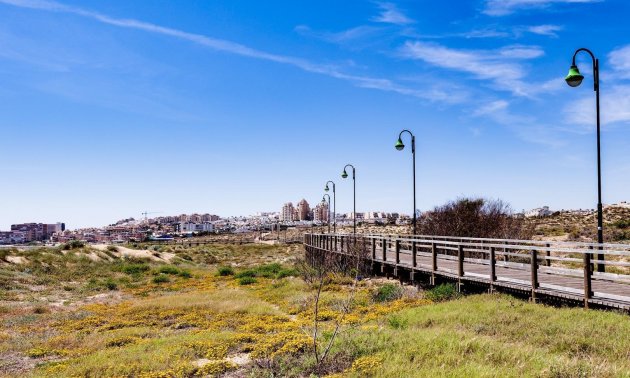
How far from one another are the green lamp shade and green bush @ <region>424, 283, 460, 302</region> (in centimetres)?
688

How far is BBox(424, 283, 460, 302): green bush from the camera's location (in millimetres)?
14633

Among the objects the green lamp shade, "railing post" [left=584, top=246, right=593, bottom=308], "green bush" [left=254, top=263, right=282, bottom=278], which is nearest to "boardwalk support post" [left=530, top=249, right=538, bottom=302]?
"railing post" [left=584, top=246, right=593, bottom=308]

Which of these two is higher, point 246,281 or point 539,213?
point 539,213

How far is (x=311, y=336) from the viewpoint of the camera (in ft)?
35.2

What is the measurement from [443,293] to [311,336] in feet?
19.3

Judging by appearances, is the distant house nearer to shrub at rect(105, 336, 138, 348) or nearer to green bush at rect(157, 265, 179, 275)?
green bush at rect(157, 265, 179, 275)

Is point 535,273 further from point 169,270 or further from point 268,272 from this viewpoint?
point 169,270

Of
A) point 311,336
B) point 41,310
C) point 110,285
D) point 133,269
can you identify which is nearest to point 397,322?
point 311,336

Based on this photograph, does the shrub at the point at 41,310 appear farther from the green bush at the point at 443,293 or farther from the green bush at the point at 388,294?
Answer: the green bush at the point at 443,293

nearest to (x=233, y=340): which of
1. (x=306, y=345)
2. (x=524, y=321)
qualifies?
(x=306, y=345)

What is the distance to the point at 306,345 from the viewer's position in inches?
393

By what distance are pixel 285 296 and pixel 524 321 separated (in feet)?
39.1

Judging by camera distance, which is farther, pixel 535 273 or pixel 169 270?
pixel 169 270

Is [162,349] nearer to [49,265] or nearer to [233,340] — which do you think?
[233,340]
